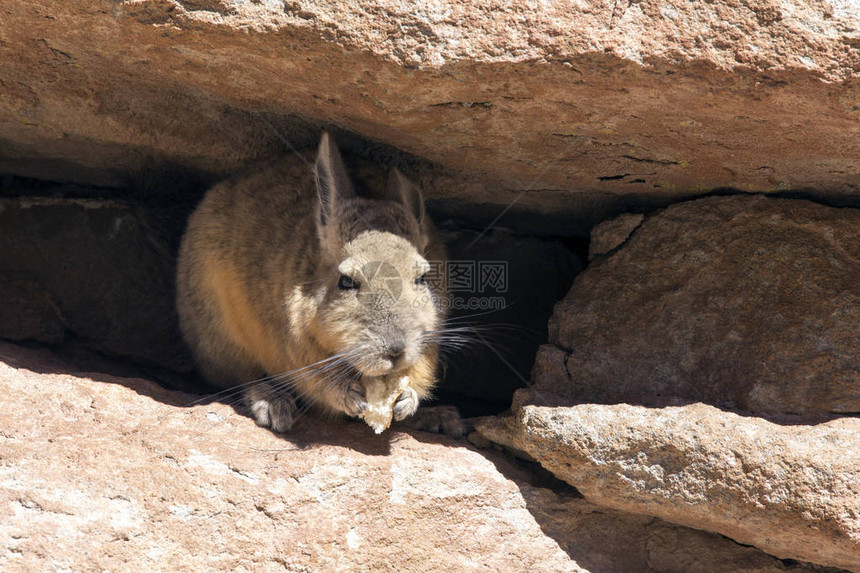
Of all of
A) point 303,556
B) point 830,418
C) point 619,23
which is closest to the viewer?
point 619,23

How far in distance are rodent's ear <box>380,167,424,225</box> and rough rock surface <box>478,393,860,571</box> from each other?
134 cm

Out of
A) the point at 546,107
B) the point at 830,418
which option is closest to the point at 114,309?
the point at 546,107

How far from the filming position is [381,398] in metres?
3.96

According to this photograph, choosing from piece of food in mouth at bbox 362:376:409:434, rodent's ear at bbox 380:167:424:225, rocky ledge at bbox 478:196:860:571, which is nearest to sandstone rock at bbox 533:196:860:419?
rocky ledge at bbox 478:196:860:571

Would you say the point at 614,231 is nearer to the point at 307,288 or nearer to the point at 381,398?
the point at 381,398

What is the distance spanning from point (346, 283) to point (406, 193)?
26.3 inches

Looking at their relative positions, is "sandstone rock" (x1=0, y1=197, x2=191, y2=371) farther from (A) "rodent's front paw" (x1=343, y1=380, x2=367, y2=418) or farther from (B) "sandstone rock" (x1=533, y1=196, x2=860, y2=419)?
(B) "sandstone rock" (x1=533, y1=196, x2=860, y2=419)

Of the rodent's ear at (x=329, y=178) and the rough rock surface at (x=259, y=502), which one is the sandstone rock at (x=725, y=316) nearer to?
the rough rock surface at (x=259, y=502)

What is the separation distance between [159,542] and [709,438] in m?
2.47

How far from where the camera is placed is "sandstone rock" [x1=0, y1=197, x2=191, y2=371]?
5.16 metres

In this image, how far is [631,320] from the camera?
4289 millimetres

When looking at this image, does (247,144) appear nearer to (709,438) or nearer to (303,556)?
(303,556)

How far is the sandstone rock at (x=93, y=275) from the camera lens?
5160mm

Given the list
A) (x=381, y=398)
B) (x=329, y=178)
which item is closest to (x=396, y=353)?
(x=381, y=398)
